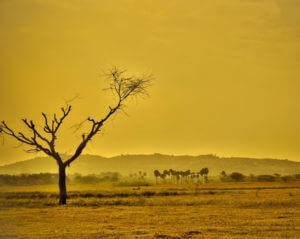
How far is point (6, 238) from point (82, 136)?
815 inches

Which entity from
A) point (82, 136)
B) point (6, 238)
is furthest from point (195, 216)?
point (82, 136)

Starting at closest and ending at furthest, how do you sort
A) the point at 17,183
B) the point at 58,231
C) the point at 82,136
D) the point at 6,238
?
the point at 6,238
the point at 58,231
the point at 82,136
the point at 17,183

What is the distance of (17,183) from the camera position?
131 m

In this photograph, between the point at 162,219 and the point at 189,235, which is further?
the point at 162,219

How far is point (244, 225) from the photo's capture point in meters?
20.3

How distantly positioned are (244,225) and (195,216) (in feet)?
14.8

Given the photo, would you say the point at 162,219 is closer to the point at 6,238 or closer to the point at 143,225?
the point at 143,225

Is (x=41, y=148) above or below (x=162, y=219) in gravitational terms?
above

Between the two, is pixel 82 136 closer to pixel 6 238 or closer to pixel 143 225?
pixel 143 225

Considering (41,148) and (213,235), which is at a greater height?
(41,148)

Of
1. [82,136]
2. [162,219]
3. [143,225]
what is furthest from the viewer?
[82,136]

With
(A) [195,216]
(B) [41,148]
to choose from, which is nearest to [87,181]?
(B) [41,148]

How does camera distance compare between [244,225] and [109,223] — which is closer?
[244,225]

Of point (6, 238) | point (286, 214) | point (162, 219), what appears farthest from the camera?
point (286, 214)
